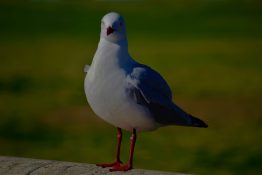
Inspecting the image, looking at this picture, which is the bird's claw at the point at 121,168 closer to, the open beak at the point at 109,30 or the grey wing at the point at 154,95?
the grey wing at the point at 154,95

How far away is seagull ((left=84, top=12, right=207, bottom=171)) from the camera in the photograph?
309 cm

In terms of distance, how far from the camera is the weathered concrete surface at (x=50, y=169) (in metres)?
3.39

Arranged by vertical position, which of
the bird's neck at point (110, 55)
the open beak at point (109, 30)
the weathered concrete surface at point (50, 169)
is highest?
the open beak at point (109, 30)

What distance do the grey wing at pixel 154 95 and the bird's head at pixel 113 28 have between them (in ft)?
0.66

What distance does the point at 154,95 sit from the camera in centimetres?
323

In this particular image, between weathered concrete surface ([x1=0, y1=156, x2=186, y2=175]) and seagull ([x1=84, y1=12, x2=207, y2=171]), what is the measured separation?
1.12 ft

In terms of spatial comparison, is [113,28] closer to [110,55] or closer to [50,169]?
[110,55]

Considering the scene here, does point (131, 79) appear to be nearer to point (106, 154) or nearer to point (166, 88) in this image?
point (166, 88)

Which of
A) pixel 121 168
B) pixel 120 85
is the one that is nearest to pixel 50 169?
pixel 121 168

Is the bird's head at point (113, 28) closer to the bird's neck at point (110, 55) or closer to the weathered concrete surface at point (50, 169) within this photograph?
the bird's neck at point (110, 55)

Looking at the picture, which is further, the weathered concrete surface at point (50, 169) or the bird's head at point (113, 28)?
the weathered concrete surface at point (50, 169)

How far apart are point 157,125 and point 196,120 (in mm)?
234

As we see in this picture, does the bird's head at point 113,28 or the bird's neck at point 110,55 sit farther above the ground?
the bird's head at point 113,28

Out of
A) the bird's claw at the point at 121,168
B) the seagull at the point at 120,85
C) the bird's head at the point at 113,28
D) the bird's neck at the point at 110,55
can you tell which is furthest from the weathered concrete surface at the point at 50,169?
the bird's head at the point at 113,28
